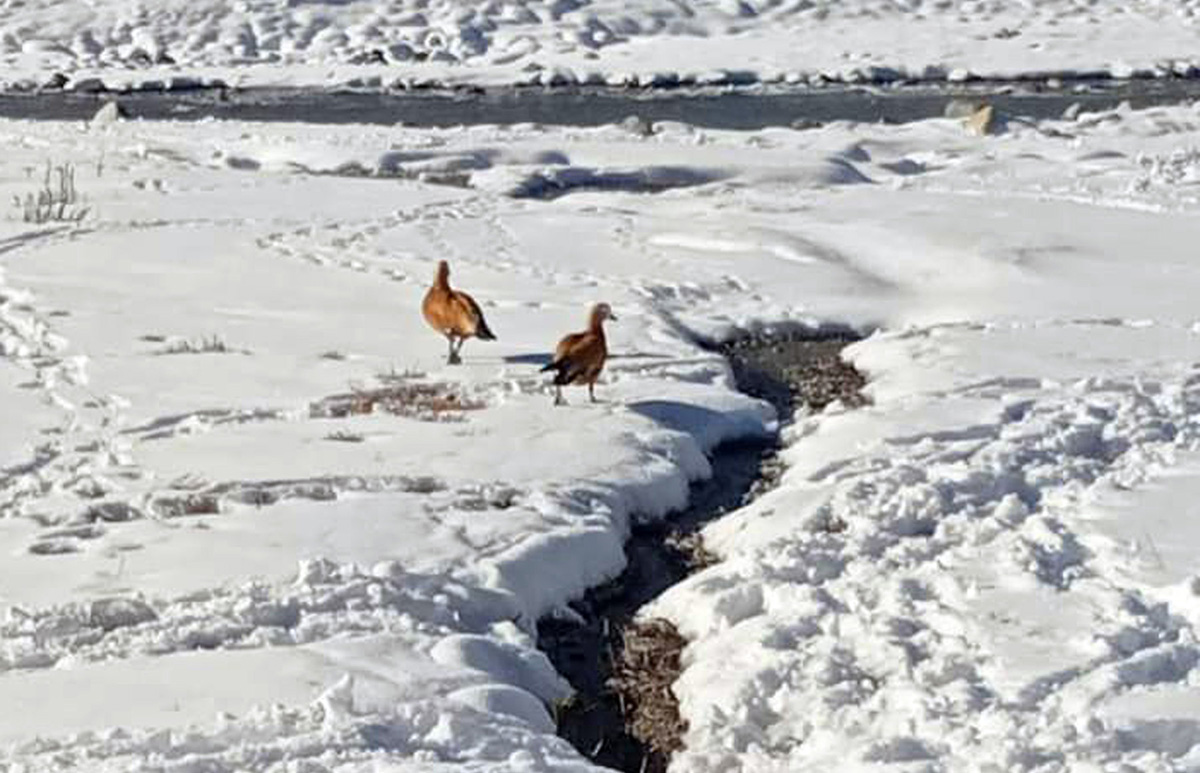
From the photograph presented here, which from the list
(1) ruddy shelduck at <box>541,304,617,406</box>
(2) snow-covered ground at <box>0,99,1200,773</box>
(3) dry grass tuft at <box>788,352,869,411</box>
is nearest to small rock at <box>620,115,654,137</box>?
(2) snow-covered ground at <box>0,99,1200,773</box>

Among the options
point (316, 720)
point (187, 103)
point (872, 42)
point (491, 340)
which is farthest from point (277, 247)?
point (872, 42)

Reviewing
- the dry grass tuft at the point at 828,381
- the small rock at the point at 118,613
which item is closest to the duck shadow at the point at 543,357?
the dry grass tuft at the point at 828,381

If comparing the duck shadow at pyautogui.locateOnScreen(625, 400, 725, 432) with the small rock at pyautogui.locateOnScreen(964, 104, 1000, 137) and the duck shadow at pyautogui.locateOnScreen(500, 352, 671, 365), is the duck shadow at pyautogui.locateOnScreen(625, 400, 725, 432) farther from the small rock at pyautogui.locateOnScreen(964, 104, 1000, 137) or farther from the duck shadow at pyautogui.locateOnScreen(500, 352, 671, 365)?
the small rock at pyautogui.locateOnScreen(964, 104, 1000, 137)

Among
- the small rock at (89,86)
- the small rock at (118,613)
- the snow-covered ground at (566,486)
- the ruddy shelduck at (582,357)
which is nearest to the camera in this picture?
the snow-covered ground at (566,486)

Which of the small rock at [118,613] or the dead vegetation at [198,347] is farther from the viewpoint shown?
the dead vegetation at [198,347]

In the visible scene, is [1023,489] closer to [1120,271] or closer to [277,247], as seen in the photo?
[1120,271]

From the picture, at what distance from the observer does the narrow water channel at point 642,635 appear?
8.04 metres

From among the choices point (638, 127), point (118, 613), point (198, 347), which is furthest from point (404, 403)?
point (638, 127)

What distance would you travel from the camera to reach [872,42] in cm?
4156

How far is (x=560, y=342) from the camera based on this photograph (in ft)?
40.8

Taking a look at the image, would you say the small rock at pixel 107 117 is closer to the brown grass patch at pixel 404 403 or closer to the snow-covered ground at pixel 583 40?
the snow-covered ground at pixel 583 40

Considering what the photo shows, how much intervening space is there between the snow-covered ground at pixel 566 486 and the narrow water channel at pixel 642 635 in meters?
0.13

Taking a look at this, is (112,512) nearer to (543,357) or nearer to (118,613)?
(118,613)

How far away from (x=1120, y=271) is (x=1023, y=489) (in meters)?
6.35
